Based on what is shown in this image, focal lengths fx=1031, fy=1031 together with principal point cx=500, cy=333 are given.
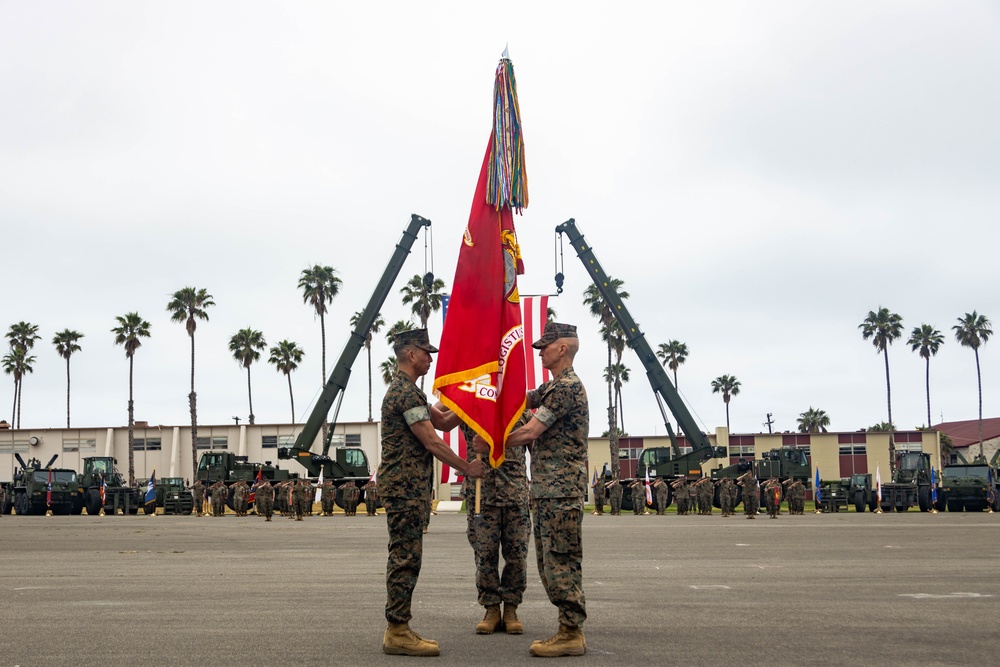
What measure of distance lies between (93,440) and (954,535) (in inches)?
2502

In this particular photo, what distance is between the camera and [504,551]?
25.6 feet

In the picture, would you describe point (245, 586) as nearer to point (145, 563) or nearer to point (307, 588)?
point (307, 588)

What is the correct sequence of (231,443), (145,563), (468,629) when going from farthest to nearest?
(231,443) < (145,563) < (468,629)

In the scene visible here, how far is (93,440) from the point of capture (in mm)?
71812

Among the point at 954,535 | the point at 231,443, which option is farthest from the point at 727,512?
the point at 231,443

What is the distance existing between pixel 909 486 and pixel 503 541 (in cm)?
3795

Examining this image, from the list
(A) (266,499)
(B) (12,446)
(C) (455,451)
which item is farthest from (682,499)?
(B) (12,446)

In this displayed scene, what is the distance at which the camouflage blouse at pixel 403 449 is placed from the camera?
7.15m

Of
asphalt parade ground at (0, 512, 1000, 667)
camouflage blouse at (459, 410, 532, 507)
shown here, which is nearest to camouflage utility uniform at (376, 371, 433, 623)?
asphalt parade ground at (0, 512, 1000, 667)

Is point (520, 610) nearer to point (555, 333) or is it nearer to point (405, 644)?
point (405, 644)

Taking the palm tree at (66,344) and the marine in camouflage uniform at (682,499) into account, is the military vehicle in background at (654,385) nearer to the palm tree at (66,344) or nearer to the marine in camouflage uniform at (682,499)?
the marine in camouflage uniform at (682,499)

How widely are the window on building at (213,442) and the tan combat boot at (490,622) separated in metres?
65.5

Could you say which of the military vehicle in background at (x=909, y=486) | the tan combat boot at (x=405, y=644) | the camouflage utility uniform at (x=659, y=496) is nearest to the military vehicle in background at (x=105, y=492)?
the camouflage utility uniform at (x=659, y=496)

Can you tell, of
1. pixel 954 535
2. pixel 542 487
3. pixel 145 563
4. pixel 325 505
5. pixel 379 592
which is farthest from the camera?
pixel 325 505
